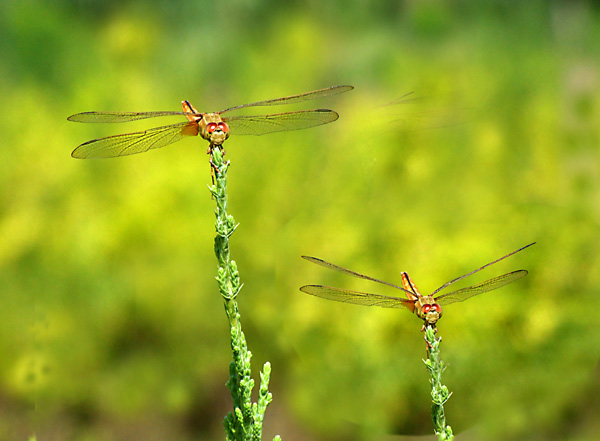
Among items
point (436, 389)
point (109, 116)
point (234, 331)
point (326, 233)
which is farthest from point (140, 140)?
point (326, 233)

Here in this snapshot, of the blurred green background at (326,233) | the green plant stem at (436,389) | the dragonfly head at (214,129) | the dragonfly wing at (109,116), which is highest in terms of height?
the blurred green background at (326,233)

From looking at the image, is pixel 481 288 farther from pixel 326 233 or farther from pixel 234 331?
pixel 326 233

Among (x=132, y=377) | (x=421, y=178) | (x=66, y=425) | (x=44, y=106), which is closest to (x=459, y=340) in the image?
(x=421, y=178)

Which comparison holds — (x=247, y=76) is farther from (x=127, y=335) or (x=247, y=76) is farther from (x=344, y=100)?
(x=127, y=335)

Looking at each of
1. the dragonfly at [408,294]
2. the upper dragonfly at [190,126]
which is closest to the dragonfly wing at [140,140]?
the upper dragonfly at [190,126]

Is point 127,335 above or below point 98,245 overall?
below

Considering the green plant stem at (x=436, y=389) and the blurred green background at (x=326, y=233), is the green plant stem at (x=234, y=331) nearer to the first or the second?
the green plant stem at (x=436, y=389)

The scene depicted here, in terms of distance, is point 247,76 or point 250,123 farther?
point 247,76
